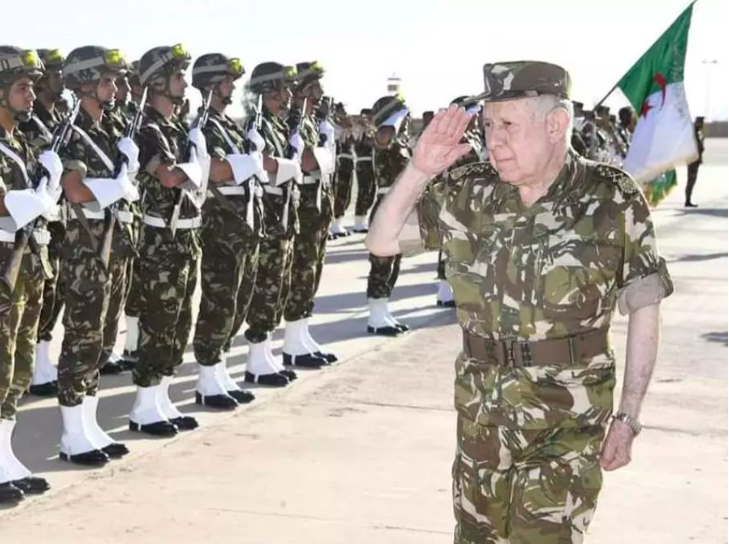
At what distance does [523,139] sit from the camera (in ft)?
11.3

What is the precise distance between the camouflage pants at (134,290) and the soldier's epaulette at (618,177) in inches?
154

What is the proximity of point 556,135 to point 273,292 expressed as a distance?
5.07 metres

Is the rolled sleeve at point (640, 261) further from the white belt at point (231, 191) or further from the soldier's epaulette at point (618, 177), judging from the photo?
the white belt at point (231, 191)

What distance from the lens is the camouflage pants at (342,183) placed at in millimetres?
17922

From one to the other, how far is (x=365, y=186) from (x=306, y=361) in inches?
409

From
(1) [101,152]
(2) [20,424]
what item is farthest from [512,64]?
(2) [20,424]

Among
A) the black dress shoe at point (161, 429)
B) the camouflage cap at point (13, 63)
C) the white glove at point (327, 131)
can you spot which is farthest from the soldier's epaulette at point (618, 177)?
the white glove at point (327, 131)

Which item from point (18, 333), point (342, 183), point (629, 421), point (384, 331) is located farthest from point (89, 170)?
point (342, 183)

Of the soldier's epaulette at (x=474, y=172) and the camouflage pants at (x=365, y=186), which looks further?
the camouflage pants at (x=365, y=186)

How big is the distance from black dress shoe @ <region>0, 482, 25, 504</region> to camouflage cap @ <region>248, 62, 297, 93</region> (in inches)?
138

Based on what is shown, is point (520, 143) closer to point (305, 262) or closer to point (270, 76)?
point (270, 76)

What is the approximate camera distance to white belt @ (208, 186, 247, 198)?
7.59 metres

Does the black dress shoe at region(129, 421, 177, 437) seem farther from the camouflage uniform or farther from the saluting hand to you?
the saluting hand

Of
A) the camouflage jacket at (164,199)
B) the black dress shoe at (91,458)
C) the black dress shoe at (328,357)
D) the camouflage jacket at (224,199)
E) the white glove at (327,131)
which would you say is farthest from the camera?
the white glove at (327,131)
